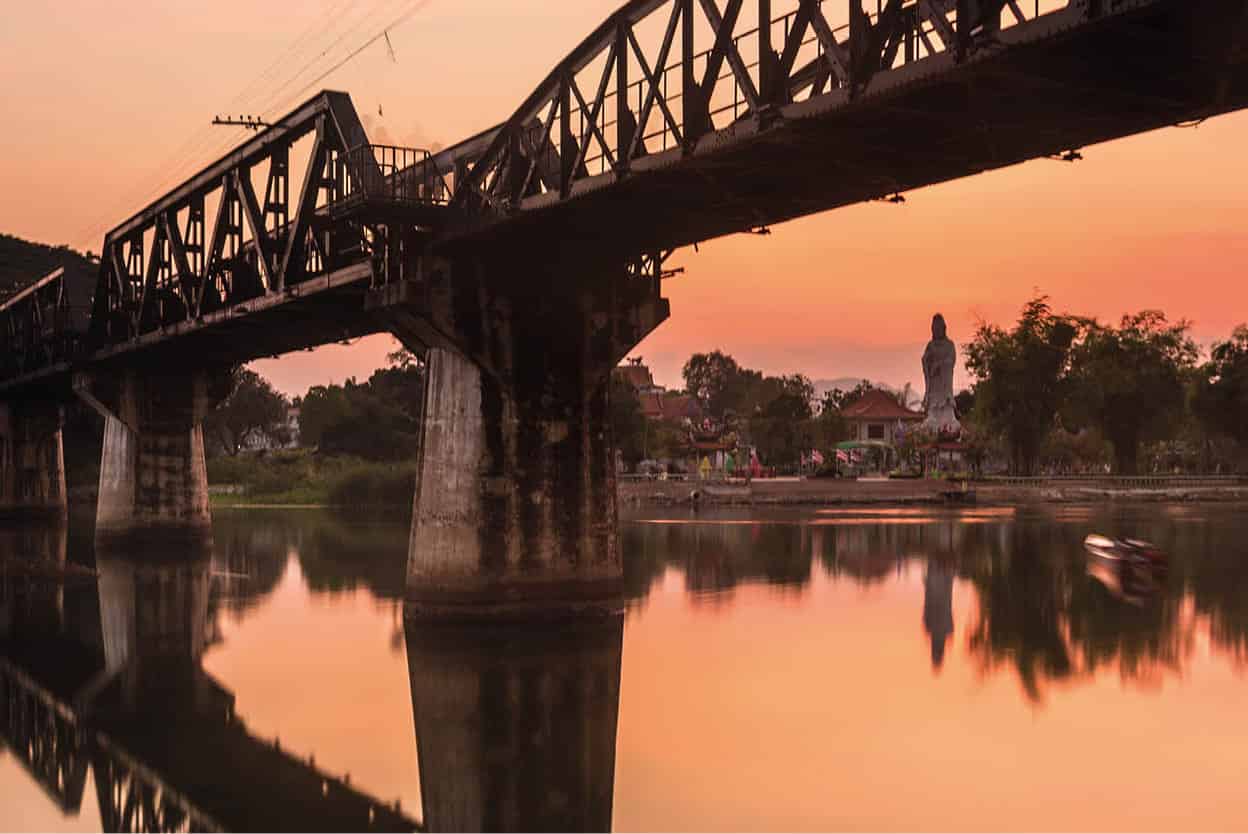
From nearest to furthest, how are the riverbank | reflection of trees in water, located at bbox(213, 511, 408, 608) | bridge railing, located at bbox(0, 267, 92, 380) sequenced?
reflection of trees in water, located at bbox(213, 511, 408, 608), bridge railing, located at bbox(0, 267, 92, 380), the riverbank

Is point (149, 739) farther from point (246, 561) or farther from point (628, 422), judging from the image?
point (628, 422)

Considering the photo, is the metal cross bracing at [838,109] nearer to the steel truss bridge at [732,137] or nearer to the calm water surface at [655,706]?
the steel truss bridge at [732,137]

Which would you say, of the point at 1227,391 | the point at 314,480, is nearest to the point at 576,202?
the point at 314,480

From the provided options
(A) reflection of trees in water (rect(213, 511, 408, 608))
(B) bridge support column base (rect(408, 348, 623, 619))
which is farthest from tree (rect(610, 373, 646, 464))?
(B) bridge support column base (rect(408, 348, 623, 619))

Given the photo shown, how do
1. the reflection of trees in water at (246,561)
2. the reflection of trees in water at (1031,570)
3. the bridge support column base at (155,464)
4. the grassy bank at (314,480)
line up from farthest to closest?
the grassy bank at (314,480)
the bridge support column base at (155,464)
the reflection of trees in water at (246,561)
the reflection of trees in water at (1031,570)

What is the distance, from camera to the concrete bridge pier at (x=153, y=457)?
8462 cm

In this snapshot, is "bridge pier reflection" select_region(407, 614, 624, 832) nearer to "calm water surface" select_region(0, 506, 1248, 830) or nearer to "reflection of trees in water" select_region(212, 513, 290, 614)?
"calm water surface" select_region(0, 506, 1248, 830)

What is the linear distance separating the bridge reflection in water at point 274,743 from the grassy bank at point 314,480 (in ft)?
271

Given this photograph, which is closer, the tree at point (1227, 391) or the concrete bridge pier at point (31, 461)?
the concrete bridge pier at point (31, 461)

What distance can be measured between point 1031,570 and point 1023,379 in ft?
291

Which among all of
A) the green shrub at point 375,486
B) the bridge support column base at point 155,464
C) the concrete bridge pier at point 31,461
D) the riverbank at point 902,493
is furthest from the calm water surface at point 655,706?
the green shrub at point 375,486

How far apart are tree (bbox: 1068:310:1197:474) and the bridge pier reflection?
398 feet

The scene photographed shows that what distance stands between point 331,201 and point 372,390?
13480 cm

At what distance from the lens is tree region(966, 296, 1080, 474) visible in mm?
157250
